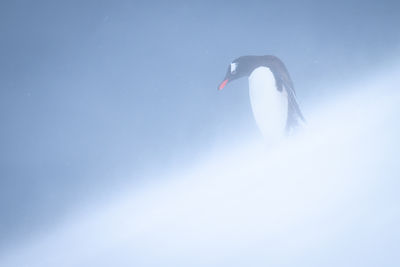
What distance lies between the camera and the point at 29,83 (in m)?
1.23

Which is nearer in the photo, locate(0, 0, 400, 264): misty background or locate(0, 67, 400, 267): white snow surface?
locate(0, 67, 400, 267): white snow surface

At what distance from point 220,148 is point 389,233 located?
0.63 m

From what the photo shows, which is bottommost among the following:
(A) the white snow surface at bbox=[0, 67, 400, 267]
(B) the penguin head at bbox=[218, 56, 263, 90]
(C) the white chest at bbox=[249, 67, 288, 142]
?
(A) the white snow surface at bbox=[0, 67, 400, 267]

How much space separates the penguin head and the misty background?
0.13 feet

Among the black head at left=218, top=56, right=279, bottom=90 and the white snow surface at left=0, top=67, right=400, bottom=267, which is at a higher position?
the black head at left=218, top=56, right=279, bottom=90

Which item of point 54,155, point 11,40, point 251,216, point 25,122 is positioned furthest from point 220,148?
point 11,40

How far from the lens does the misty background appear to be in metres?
1.19

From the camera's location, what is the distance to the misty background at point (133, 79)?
119 cm

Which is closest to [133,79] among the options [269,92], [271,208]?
[269,92]

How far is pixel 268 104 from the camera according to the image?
1.20 m

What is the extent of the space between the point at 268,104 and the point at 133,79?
0.59 metres

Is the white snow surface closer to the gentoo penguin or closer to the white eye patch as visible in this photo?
the gentoo penguin

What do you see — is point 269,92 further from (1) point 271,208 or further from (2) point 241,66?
(1) point 271,208

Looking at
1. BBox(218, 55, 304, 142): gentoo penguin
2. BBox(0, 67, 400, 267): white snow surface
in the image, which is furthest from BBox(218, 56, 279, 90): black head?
BBox(0, 67, 400, 267): white snow surface
